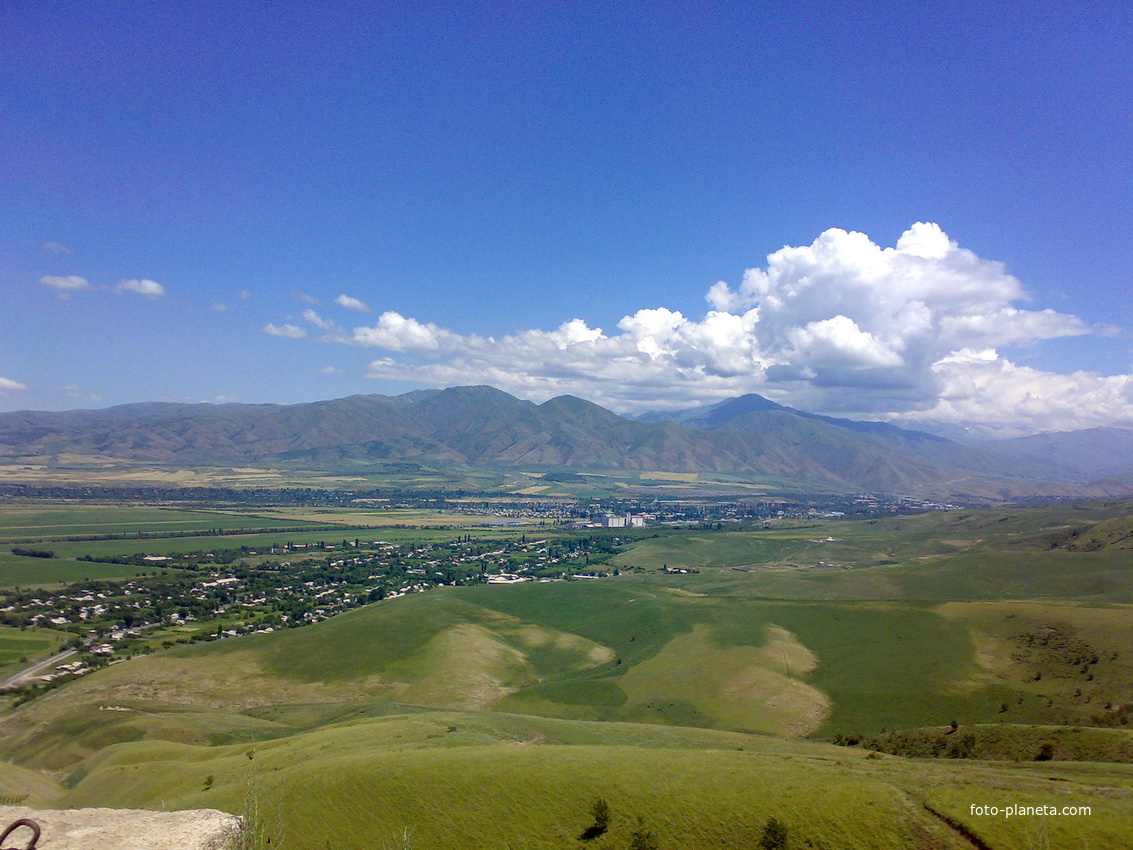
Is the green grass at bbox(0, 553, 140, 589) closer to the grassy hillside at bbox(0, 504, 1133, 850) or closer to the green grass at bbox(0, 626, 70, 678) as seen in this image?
the green grass at bbox(0, 626, 70, 678)

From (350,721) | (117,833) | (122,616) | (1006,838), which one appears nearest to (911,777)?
(1006,838)

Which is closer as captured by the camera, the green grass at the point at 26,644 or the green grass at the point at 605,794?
the green grass at the point at 605,794

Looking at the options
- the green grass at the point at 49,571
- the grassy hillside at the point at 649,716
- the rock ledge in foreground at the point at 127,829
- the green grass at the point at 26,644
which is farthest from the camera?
the green grass at the point at 49,571

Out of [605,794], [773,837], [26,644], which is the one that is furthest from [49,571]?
[773,837]

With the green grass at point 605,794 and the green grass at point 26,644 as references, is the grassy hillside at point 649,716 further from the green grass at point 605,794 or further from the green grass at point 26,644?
the green grass at point 26,644

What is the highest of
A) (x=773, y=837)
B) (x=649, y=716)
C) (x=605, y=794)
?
(x=773, y=837)

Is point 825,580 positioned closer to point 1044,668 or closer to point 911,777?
point 1044,668

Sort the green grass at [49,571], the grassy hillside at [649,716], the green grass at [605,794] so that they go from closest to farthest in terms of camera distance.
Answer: the green grass at [605,794] → the grassy hillside at [649,716] → the green grass at [49,571]

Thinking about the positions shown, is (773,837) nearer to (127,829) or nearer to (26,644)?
(127,829)

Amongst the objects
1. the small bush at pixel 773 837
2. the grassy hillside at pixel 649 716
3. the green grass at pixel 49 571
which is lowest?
the green grass at pixel 49 571

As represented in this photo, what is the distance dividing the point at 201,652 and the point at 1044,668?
11834 cm

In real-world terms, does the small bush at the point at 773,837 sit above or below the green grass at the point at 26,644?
above

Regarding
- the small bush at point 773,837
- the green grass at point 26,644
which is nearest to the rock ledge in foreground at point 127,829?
the small bush at point 773,837

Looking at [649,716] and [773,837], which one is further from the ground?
[773,837]
